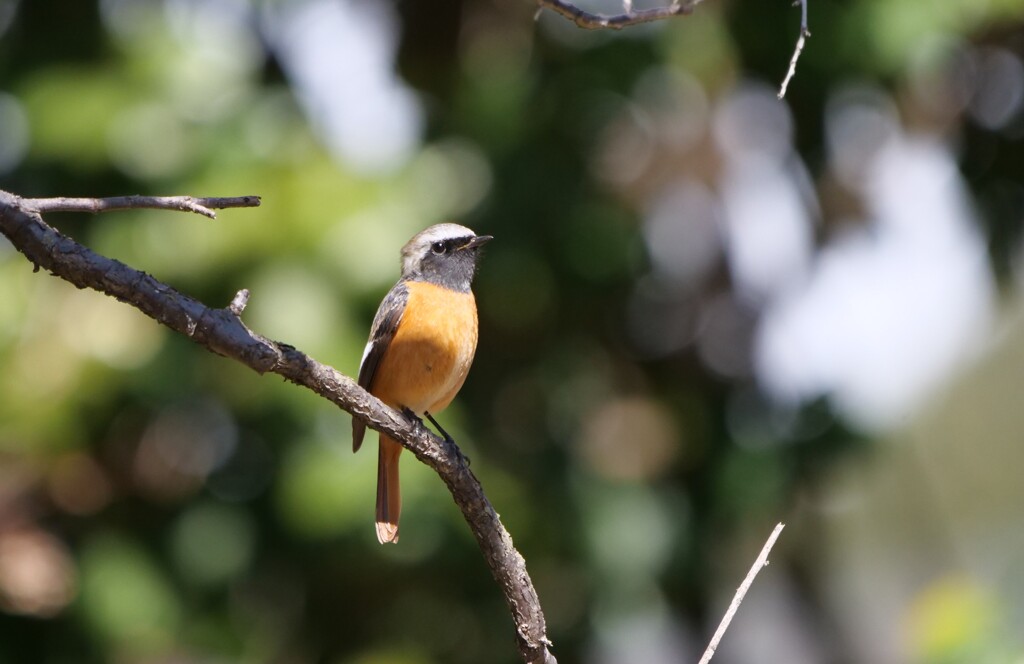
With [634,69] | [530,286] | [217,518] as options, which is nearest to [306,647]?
[217,518]

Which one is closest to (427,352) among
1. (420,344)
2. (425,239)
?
(420,344)

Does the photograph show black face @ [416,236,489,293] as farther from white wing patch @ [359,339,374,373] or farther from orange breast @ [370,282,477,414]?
white wing patch @ [359,339,374,373]

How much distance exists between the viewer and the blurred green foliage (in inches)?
224

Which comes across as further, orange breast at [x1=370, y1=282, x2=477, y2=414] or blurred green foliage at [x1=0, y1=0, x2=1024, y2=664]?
blurred green foliage at [x1=0, y1=0, x2=1024, y2=664]

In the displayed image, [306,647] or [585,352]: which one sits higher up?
[585,352]

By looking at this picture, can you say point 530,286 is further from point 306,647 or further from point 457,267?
point 306,647

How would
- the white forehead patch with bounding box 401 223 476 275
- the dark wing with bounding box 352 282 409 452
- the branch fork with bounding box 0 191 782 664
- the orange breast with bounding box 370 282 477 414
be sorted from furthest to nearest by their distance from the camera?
the white forehead patch with bounding box 401 223 476 275
the dark wing with bounding box 352 282 409 452
the orange breast with bounding box 370 282 477 414
the branch fork with bounding box 0 191 782 664

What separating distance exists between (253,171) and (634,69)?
203 cm

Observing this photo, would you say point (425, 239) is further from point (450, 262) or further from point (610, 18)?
point (610, 18)

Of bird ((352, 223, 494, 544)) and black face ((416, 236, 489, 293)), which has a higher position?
black face ((416, 236, 489, 293))

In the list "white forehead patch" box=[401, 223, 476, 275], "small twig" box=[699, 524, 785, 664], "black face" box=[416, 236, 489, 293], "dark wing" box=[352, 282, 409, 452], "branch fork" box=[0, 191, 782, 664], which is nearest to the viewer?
"branch fork" box=[0, 191, 782, 664]

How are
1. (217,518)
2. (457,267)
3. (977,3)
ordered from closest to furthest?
(457,267) < (977,3) < (217,518)

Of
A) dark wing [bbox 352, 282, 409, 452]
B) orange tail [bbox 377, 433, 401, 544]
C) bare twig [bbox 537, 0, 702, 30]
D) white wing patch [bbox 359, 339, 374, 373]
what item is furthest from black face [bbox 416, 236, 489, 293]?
bare twig [bbox 537, 0, 702, 30]

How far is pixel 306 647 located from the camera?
21.2 ft
